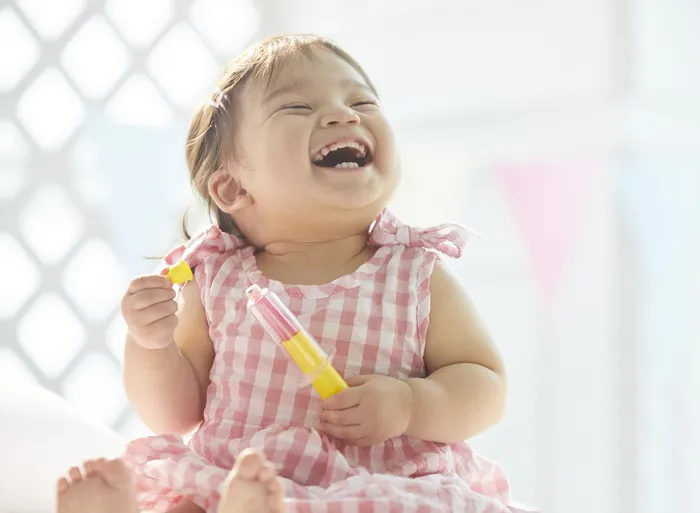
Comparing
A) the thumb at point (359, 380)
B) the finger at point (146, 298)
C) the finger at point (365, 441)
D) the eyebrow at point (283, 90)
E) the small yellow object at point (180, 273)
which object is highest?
the eyebrow at point (283, 90)

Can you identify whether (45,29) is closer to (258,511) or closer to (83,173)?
(83,173)

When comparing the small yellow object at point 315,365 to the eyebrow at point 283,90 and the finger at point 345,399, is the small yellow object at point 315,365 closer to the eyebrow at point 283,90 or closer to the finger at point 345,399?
the finger at point 345,399

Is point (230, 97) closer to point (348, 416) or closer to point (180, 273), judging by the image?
point (180, 273)

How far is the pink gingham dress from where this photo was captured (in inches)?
29.0

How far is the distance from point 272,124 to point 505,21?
1124mm

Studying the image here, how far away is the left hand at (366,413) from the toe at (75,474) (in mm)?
194

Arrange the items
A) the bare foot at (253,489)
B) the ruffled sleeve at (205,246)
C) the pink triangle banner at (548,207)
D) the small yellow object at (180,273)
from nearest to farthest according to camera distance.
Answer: the bare foot at (253,489) < the small yellow object at (180,273) < the ruffled sleeve at (205,246) < the pink triangle banner at (548,207)

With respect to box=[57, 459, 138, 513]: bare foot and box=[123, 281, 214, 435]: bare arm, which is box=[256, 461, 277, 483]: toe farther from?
box=[123, 281, 214, 435]: bare arm

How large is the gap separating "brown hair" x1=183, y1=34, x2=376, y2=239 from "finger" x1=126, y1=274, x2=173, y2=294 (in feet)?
0.58

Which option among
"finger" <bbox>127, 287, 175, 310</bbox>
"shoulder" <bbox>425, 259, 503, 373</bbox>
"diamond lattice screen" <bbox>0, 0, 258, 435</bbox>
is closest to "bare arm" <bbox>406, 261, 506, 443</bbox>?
"shoulder" <bbox>425, 259, 503, 373</bbox>

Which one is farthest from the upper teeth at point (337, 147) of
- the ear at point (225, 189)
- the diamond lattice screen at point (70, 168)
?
the diamond lattice screen at point (70, 168)

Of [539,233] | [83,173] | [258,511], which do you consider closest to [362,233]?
[258,511]

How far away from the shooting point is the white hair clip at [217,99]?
37.4 inches

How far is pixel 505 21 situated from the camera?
190 cm
